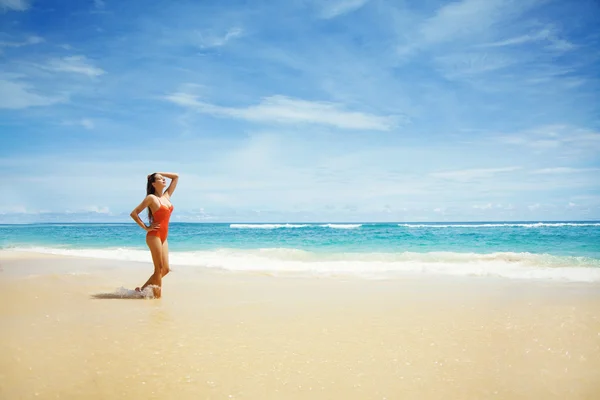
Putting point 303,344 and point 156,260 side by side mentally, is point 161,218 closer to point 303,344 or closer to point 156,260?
point 156,260

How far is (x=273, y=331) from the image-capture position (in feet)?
15.1

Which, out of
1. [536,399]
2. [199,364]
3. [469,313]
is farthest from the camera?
[469,313]

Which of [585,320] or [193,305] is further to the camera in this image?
[193,305]

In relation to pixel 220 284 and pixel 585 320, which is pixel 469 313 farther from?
pixel 220 284

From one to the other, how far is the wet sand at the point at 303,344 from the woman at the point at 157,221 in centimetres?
38

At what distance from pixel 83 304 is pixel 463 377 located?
505cm

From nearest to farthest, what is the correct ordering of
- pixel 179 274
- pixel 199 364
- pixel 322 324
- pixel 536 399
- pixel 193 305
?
pixel 536 399
pixel 199 364
pixel 322 324
pixel 193 305
pixel 179 274

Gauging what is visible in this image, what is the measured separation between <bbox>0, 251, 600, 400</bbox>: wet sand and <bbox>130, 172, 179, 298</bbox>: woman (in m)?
0.38

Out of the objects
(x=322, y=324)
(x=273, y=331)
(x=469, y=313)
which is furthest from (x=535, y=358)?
(x=273, y=331)

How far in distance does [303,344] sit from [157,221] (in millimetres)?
3614

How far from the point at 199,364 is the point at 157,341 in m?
0.83

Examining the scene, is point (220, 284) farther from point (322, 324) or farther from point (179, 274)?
point (322, 324)

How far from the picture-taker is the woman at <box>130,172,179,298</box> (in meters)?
6.61

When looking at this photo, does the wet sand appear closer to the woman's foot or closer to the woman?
the woman's foot
